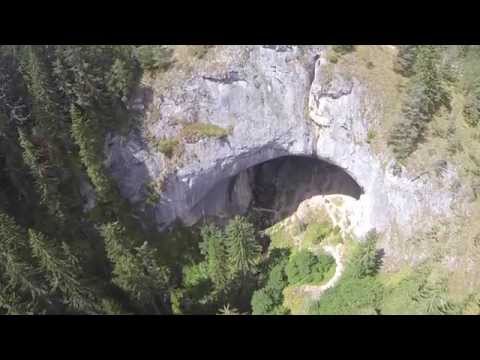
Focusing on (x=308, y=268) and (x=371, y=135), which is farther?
(x=308, y=268)

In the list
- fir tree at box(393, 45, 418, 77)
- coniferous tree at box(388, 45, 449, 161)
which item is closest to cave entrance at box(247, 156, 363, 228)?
coniferous tree at box(388, 45, 449, 161)

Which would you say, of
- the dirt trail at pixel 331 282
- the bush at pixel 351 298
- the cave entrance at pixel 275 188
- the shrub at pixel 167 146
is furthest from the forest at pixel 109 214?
the cave entrance at pixel 275 188

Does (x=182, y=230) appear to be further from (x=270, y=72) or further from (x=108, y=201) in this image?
(x=270, y=72)

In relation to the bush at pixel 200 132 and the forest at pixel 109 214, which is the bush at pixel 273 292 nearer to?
the forest at pixel 109 214

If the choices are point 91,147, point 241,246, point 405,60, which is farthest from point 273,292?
point 405,60

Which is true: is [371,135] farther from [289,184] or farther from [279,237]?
[279,237]

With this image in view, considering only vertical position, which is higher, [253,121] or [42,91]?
[42,91]

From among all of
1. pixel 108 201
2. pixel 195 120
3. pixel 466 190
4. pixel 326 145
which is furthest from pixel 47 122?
pixel 466 190

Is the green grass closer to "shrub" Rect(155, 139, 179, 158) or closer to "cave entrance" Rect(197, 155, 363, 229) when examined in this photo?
"cave entrance" Rect(197, 155, 363, 229)
